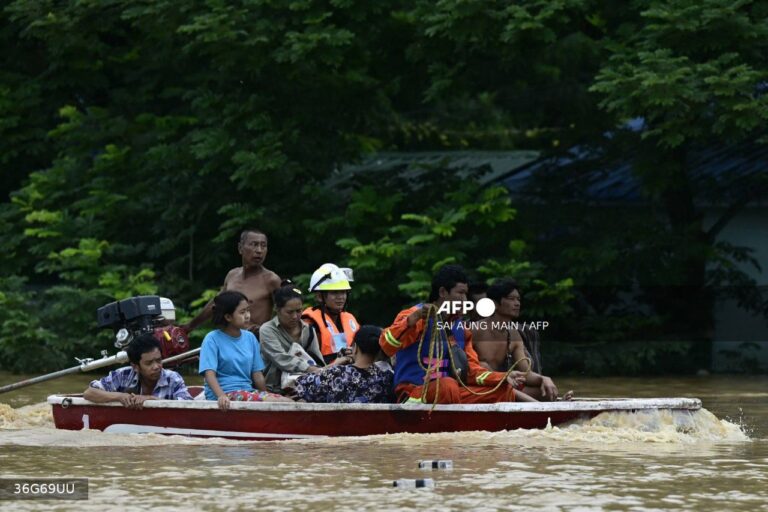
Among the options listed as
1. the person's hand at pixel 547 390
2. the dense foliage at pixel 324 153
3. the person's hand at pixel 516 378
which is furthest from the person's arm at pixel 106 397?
the dense foliage at pixel 324 153

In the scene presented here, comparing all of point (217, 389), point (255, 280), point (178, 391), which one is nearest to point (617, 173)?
point (255, 280)

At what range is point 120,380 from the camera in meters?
11.7

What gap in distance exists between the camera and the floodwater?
866cm

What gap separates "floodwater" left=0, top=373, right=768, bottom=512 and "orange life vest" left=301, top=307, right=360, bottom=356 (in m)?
1.14

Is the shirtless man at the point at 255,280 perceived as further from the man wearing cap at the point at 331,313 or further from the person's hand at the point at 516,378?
the person's hand at the point at 516,378

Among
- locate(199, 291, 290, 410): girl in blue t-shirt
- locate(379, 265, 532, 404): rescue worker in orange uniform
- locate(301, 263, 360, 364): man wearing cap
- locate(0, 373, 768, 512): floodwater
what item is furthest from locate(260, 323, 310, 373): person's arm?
locate(379, 265, 532, 404): rescue worker in orange uniform

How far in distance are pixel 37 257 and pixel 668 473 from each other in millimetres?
13363

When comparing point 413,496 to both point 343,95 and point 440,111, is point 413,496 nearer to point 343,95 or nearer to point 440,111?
point 343,95

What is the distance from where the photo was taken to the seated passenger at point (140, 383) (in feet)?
37.2

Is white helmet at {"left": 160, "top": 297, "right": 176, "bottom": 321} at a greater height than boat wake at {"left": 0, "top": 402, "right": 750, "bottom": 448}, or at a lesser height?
greater

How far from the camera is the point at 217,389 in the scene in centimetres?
1117

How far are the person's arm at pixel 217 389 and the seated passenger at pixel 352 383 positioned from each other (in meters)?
0.58

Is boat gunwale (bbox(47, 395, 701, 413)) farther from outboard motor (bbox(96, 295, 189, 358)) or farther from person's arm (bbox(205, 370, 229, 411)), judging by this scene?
outboard motor (bbox(96, 295, 189, 358))

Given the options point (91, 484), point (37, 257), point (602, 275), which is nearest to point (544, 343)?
point (602, 275)
